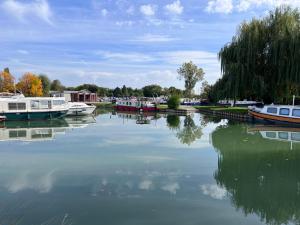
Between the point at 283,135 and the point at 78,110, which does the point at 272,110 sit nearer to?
the point at 283,135

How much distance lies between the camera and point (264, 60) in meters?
29.3

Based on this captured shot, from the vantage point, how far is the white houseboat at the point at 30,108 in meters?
31.8

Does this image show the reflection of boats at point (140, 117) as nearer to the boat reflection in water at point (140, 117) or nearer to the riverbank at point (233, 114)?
the boat reflection in water at point (140, 117)

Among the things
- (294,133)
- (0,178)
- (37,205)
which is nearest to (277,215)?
(37,205)

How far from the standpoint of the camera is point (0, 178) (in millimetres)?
10219

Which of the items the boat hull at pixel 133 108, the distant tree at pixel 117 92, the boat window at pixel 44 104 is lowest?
the boat hull at pixel 133 108

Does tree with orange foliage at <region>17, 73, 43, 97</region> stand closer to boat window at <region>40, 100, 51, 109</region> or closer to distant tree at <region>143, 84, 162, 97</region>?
boat window at <region>40, 100, 51, 109</region>

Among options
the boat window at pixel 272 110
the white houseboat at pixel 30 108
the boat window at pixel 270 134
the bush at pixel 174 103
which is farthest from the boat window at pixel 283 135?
the bush at pixel 174 103

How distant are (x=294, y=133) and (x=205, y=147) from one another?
8.23 meters

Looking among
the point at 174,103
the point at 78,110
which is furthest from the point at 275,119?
the point at 174,103

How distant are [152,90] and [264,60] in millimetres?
71535

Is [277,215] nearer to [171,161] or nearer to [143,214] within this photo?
[143,214]

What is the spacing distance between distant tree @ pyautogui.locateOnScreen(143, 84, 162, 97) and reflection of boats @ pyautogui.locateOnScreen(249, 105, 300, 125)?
231 ft

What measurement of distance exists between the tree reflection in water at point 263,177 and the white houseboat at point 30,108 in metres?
21.1
